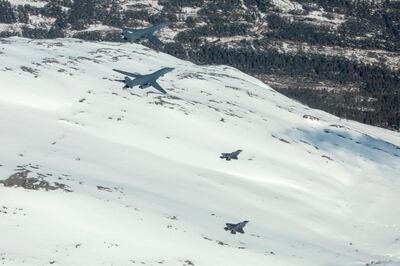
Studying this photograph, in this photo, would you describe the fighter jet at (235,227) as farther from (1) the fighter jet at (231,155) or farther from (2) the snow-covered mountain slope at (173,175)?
(1) the fighter jet at (231,155)

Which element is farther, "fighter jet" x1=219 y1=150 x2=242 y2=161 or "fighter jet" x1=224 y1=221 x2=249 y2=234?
"fighter jet" x1=219 y1=150 x2=242 y2=161

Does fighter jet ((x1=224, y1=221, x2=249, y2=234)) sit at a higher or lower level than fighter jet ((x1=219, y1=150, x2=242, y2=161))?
higher

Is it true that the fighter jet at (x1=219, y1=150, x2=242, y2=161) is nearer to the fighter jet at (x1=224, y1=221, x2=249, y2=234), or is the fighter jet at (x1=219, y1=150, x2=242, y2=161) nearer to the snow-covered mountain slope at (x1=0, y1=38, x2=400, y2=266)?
the snow-covered mountain slope at (x1=0, y1=38, x2=400, y2=266)

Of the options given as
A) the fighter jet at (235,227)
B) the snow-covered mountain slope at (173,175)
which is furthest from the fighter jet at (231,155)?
the fighter jet at (235,227)

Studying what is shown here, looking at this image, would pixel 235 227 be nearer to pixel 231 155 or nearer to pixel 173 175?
pixel 173 175

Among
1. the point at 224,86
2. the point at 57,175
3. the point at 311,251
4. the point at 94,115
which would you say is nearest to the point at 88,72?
the point at 94,115

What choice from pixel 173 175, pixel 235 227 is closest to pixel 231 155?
pixel 173 175

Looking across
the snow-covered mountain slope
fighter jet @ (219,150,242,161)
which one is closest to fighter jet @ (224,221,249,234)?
the snow-covered mountain slope

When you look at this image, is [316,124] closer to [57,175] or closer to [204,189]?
[204,189]
